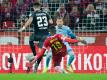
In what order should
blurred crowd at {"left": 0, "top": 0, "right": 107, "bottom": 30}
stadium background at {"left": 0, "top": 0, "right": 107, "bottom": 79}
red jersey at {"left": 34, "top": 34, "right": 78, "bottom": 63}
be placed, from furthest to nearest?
1. blurred crowd at {"left": 0, "top": 0, "right": 107, "bottom": 30}
2. stadium background at {"left": 0, "top": 0, "right": 107, "bottom": 79}
3. red jersey at {"left": 34, "top": 34, "right": 78, "bottom": 63}

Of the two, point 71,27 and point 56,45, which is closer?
point 56,45

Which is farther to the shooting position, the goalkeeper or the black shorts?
the goalkeeper

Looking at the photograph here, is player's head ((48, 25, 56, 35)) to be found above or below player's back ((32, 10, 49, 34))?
below

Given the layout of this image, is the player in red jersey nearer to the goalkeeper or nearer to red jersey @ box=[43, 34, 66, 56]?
red jersey @ box=[43, 34, 66, 56]

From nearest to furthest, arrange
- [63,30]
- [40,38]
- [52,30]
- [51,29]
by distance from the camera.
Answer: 1. [52,30]
2. [51,29]
3. [40,38]
4. [63,30]

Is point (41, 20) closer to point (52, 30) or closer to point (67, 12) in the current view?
point (52, 30)

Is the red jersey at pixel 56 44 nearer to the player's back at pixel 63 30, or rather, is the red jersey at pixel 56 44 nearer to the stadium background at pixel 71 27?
the player's back at pixel 63 30

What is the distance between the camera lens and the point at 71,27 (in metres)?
18.0

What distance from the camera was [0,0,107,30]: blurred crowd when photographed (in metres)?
17.9

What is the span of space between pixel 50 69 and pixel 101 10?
8.52 ft

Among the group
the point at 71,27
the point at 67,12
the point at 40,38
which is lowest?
the point at 71,27

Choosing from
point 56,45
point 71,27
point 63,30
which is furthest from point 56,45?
point 71,27

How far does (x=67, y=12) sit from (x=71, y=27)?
28.3 inches

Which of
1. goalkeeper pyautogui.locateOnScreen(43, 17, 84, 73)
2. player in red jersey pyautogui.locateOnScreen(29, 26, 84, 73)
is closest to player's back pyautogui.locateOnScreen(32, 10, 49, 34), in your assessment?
goalkeeper pyautogui.locateOnScreen(43, 17, 84, 73)
